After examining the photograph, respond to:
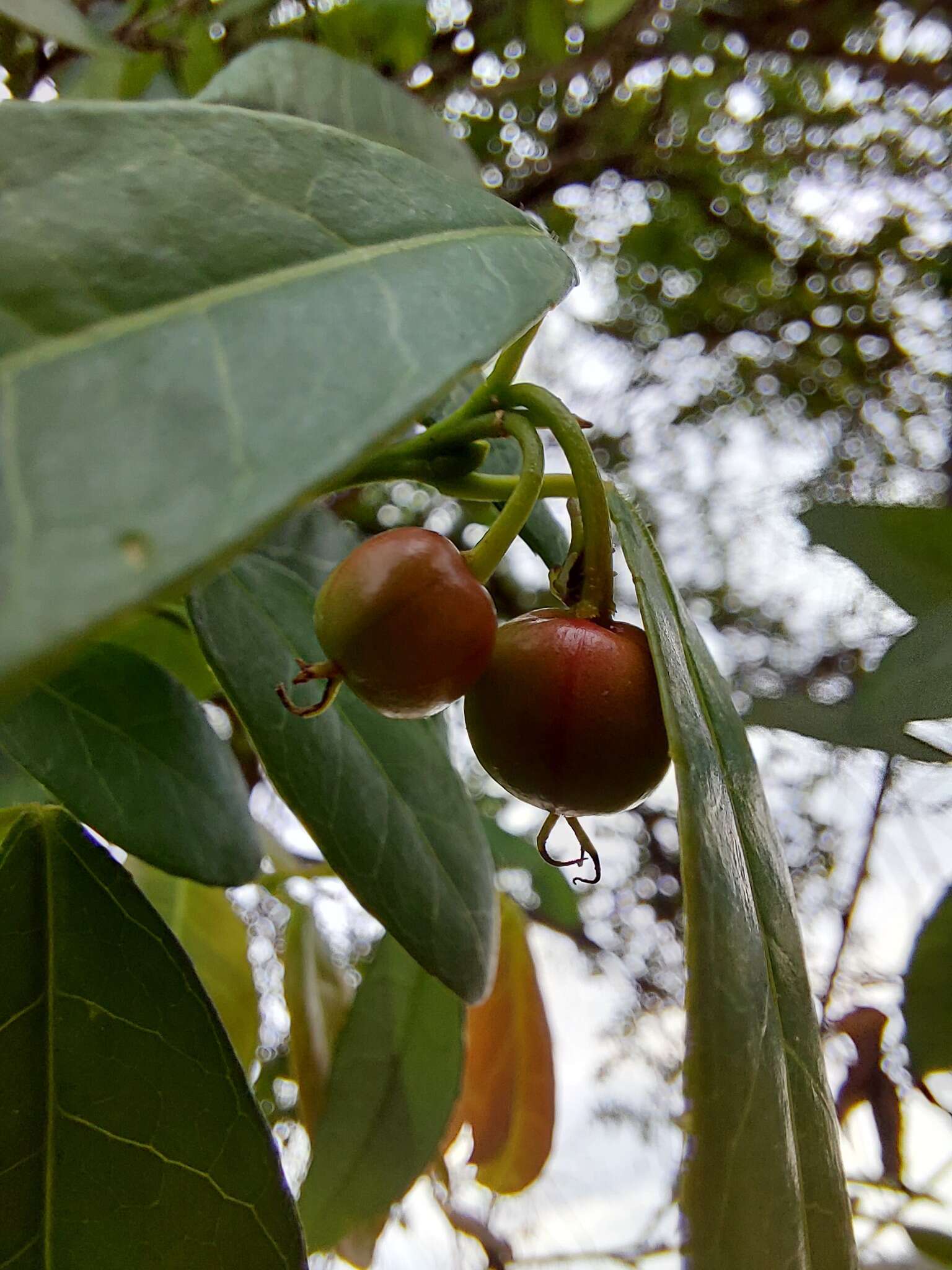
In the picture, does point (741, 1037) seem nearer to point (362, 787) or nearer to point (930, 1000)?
point (362, 787)

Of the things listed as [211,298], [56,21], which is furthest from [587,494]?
[56,21]

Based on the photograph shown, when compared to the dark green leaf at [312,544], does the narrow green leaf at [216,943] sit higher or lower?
lower

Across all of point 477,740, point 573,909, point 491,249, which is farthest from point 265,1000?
point 491,249

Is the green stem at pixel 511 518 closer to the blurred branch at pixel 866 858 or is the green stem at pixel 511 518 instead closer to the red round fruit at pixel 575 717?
the red round fruit at pixel 575 717

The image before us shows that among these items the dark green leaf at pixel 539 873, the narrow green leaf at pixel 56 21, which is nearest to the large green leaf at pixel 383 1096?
the dark green leaf at pixel 539 873

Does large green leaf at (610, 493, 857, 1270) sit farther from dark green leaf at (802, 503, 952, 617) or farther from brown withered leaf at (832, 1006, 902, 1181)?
brown withered leaf at (832, 1006, 902, 1181)

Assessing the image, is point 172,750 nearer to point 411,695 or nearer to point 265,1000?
point 411,695

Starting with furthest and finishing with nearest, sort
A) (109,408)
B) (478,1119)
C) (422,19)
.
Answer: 1. (422,19)
2. (478,1119)
3. (109,408)
